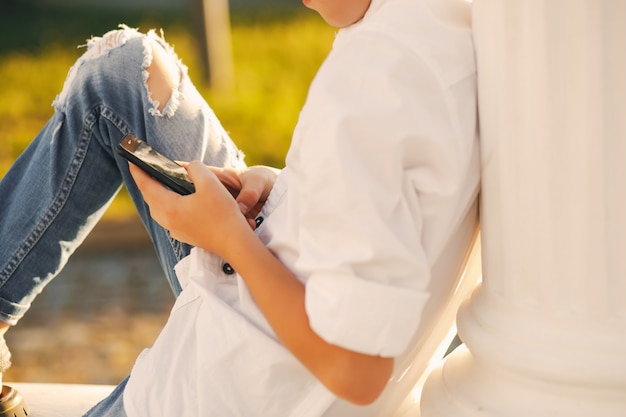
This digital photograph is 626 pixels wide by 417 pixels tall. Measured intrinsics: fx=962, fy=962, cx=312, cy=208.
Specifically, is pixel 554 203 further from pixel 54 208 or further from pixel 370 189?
pixel 54 208

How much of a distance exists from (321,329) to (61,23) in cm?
803

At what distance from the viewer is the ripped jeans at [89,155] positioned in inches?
75.3

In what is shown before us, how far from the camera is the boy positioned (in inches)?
48.6

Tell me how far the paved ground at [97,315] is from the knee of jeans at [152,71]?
5.69 ft

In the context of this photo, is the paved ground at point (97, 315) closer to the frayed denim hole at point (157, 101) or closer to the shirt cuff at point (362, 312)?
the frayed denim hole at point (157, 101)

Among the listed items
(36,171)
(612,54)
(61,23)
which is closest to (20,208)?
(36,171)

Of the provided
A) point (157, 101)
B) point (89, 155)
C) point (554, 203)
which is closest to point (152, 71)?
point (157, 101)

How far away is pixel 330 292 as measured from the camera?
→ 1.25 m

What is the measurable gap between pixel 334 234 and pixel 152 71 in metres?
0.84

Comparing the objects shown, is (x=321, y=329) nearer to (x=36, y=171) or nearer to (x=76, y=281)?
(x=36, y=171)

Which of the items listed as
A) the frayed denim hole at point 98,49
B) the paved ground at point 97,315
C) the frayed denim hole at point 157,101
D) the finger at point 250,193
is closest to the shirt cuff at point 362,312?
the finger at point 250,193

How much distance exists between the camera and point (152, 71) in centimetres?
195

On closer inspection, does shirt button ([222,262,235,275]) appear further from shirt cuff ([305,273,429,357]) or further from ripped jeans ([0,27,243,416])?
ripped jeans ([0,27,243,416])

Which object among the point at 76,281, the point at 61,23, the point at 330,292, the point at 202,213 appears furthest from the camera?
the point at 61,23
